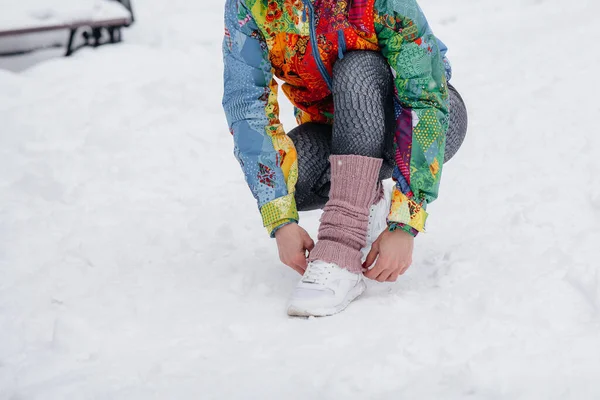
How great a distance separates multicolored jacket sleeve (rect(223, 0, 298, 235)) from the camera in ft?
5.28

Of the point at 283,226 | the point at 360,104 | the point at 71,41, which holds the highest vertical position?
the point at 360,104

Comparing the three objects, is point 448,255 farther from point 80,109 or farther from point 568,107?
point 80,109

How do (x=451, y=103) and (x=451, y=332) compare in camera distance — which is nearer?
(x=451, y=332)

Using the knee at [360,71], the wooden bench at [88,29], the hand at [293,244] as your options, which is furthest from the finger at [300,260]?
the wooden bench at [88,29]

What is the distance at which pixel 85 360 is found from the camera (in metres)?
1.38

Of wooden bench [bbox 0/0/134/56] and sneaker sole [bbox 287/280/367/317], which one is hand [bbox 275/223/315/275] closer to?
sneaker sole [bbox 287/280/367/317]

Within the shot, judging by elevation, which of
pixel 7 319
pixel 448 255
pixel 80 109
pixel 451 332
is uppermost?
pixel 451 332

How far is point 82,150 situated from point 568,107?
2015 mm

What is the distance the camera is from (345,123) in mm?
1557

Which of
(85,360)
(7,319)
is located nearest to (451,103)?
(85,360)

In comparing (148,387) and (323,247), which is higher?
(323,247)

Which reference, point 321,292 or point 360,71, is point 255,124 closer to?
point 360,71

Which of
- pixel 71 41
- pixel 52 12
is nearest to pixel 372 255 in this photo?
pixel 71 41

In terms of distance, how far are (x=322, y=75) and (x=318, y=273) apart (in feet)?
1.81
